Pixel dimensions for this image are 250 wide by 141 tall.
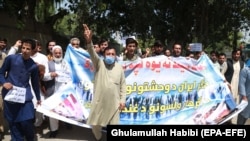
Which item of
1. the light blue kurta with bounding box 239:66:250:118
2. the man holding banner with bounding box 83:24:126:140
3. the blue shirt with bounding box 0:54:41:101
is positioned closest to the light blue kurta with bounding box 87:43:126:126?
the man holding banner with bounding box 83:24:126:140

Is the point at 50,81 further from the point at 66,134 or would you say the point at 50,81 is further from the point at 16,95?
the point at 16,95

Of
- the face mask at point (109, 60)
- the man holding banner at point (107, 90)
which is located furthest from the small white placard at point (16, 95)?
the face mask at point (109, 60)

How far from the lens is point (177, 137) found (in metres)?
3.05

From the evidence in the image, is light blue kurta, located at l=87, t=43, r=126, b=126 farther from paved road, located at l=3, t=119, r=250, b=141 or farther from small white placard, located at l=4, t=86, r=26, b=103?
paved road, located at l=3, t=119, r=250, b=141

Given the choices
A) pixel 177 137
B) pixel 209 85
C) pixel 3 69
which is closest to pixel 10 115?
pixel 3 69

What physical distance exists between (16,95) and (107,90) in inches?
50.0

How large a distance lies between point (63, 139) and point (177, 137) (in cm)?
429

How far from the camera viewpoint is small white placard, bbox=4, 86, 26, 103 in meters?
5.30

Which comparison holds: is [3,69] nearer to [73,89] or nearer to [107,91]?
[107,91]

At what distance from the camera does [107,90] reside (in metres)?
5.88

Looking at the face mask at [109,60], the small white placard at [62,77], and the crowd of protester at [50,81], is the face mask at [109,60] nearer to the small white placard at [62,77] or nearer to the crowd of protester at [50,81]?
the crowd of protester at [50,81]

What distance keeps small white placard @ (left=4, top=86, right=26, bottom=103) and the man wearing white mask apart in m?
1.71

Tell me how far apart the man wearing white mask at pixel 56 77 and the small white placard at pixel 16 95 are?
5.60 ft

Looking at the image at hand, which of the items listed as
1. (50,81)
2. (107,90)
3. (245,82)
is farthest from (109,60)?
(245,82)
